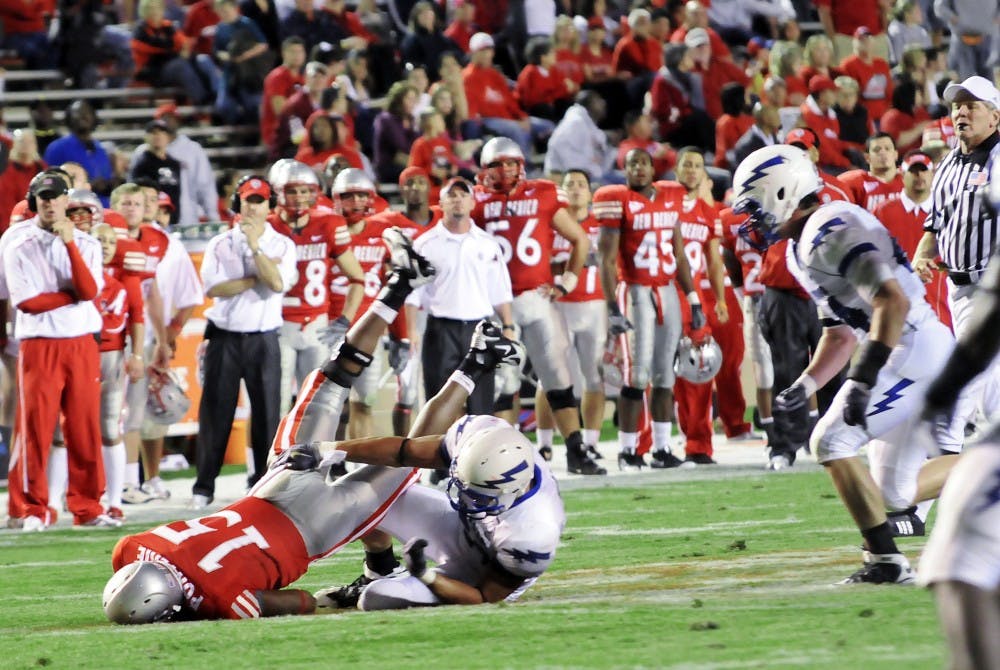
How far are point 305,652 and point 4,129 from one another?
9.72 meters

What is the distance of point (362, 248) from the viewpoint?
479 inches

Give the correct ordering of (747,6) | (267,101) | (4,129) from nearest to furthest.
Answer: (4,129)
(267,101)
(747,6)

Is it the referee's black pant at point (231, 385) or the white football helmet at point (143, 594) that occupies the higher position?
the white football helmet at point (143, 594)

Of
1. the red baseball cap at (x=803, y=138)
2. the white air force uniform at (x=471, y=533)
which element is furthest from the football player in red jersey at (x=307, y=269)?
the white air force uniform at (x=471, y=533)

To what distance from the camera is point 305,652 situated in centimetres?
573

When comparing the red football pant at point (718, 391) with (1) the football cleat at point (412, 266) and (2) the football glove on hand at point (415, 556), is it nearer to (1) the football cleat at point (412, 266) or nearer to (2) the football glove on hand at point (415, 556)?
(1) the football cleat at point (412, 266)

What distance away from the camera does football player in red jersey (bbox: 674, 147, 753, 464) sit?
1256 centimetres

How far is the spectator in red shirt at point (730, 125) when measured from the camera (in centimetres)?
1661

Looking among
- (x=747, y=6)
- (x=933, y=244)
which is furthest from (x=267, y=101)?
(x=933, y=244)

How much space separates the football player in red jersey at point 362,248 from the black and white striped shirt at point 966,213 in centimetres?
449

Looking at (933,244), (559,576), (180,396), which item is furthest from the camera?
(180,396)

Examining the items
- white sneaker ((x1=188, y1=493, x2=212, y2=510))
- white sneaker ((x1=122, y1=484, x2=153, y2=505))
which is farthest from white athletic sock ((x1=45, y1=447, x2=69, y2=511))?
white sneaker ((x1=188, y1=493, x2=212, y2=510))

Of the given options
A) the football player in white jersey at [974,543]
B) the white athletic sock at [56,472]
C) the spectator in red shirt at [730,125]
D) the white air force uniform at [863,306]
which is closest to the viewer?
the football player in white jersey at [974,543]

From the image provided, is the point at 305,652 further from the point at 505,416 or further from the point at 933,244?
the point at 505,416
